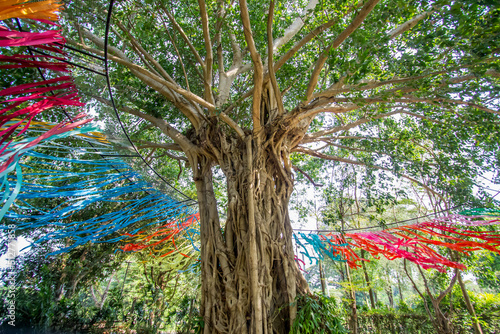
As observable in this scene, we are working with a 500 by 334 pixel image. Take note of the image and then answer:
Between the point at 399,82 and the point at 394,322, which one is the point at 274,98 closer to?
the point at 399,82

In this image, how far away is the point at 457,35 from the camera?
1870mm

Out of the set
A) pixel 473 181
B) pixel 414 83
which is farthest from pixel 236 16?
pixel 473 181

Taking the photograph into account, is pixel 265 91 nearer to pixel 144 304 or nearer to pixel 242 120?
pixel 242 120

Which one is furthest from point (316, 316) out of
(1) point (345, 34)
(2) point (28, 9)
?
(2) point (28, 9)

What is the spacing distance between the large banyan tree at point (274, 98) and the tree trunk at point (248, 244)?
0.01 m

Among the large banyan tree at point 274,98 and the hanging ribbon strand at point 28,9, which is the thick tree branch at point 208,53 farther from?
the hanging ribbon strand at point 28,9

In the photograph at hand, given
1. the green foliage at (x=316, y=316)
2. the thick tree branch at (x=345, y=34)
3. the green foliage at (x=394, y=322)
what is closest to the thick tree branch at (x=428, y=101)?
the thick tree branch at (x=345, y=34)

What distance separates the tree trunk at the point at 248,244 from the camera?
7.68 ft

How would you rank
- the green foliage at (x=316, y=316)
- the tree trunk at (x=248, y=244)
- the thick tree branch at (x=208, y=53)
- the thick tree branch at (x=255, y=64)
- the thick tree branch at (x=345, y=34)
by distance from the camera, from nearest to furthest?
the thick tree branch at (x=345, y=34), the thick tree branch at (x=255, y=64), the thick tree branch at (x=208, y=53), the green foliage at (x=316, y=316), the tree trunk at (x=248, y=244)

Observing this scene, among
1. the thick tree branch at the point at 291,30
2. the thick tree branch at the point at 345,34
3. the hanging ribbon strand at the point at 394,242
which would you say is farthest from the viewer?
the thick tree branch at the point at 291,30

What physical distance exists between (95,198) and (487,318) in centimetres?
531

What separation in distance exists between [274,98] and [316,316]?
2.25 m

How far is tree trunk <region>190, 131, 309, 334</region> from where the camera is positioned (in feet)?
7.68

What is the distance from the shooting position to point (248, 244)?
98.4 inches
